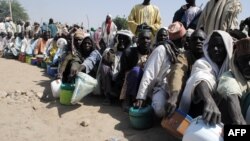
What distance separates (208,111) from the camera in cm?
316

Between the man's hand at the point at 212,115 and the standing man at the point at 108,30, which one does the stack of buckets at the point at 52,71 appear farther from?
the man's hand at the point at 212,115

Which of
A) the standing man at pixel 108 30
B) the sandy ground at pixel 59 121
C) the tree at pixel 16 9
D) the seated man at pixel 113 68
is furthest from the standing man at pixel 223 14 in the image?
the tree at pixel 16 9

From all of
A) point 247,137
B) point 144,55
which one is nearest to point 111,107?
point 144,55

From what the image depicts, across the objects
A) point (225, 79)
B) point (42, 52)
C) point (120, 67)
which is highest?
point (225, 79)

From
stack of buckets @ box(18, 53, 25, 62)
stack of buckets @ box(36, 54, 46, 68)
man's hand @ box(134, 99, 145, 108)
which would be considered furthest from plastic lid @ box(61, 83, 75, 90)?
stack of buckets @ box(18, 53, 25, 62)

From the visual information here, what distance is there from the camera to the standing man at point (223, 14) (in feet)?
17.3

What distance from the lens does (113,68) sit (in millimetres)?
5699

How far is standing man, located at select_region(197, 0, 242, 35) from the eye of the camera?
529cm

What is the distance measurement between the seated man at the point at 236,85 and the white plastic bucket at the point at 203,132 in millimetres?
183

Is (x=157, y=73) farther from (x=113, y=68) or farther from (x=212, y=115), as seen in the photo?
(x=212, y=115)

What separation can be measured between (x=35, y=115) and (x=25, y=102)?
64cm

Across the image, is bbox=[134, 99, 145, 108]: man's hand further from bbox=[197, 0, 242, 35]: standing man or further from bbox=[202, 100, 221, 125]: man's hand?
bbox=[197, 0, 242, 35]: standing man

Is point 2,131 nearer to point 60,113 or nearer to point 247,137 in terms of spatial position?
point 60,113

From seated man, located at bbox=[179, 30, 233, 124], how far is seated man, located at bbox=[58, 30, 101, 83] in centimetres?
245
